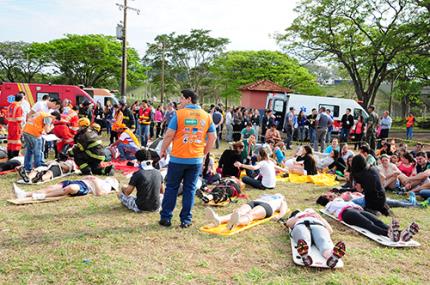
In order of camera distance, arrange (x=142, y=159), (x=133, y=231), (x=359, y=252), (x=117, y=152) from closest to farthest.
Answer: (x=359, y=252) → (x=133, y=231) → (x=142, y=159) → (x=117, y=152)

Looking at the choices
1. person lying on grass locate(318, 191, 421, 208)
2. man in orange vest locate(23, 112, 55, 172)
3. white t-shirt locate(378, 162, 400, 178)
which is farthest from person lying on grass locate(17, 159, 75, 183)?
white t-shirt locate(378, 162, 400, 178)

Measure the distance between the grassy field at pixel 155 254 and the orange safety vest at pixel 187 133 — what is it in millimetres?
1092

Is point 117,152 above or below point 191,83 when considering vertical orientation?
below

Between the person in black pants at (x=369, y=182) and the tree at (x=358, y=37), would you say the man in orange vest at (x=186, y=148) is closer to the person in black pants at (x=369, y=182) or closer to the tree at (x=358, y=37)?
the person in black pants at (x=369, y=182)

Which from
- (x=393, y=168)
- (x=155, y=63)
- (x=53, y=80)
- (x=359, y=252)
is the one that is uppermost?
(x=155, y=63)

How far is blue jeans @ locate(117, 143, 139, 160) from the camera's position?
34.8 ft

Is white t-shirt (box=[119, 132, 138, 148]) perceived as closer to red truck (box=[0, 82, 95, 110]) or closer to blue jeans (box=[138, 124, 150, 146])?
blue jeans (box=[138, 124, 150, 146])

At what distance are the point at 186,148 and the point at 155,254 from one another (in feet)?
4.81

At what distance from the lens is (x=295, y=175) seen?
1005cm

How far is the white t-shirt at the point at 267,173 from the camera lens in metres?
8.17

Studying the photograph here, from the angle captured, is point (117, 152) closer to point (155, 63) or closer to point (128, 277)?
point (128, 277)

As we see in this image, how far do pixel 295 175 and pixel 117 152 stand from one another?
5.06 metres

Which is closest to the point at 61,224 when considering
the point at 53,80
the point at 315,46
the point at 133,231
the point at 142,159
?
the point at 133,231

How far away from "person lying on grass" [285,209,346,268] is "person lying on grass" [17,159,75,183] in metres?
5.27
